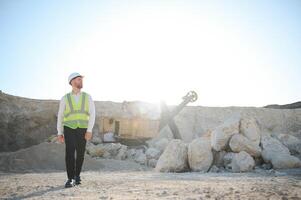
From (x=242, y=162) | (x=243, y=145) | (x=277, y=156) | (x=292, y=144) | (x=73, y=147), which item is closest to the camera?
(x=73, y=147)

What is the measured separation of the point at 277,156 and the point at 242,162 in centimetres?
86

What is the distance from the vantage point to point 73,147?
15.2ft

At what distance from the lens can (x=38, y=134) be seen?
58.8 ft

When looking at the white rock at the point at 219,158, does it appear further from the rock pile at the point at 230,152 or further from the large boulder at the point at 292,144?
the large boulder at the point at 292,144

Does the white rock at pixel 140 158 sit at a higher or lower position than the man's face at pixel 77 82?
lower

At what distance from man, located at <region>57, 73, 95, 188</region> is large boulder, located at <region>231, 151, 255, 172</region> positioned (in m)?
3.45

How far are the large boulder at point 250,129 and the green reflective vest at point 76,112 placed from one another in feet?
14.2

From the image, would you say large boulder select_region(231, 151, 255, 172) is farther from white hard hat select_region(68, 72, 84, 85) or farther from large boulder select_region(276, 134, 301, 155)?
white hard hat select_region(68, 72, 84, 85)

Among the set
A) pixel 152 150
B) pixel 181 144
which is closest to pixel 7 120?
pixel 152 150

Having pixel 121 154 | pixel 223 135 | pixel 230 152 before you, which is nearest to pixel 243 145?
pixel 230 152

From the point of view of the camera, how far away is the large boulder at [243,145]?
7172mm

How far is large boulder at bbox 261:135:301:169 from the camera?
6.78 m

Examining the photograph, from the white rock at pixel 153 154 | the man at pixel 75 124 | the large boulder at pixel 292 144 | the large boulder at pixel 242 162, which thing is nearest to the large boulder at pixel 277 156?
the large boulder at pixel 242 162

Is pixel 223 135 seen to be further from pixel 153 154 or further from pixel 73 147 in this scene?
pixel 153 154
